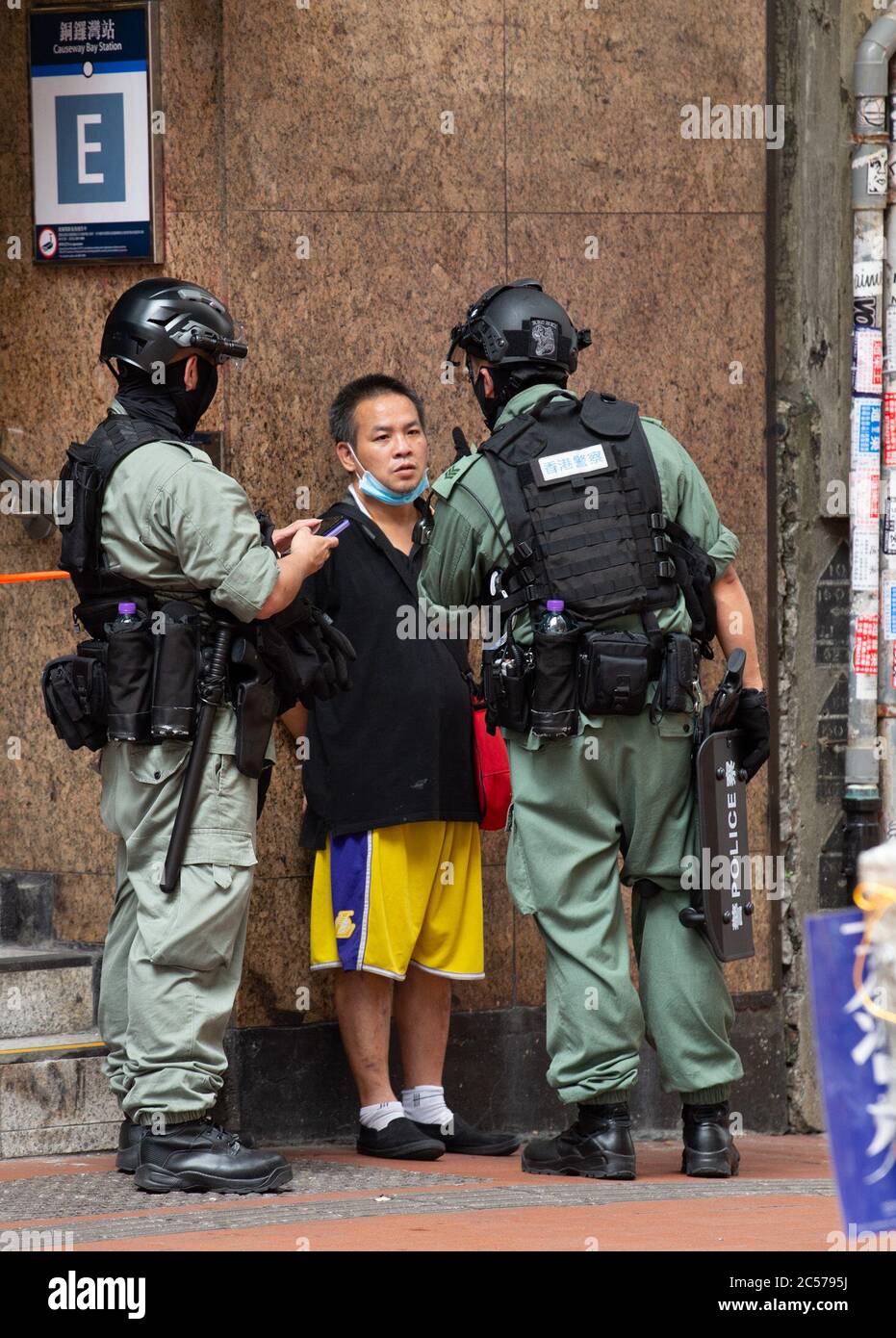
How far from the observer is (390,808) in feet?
17.1

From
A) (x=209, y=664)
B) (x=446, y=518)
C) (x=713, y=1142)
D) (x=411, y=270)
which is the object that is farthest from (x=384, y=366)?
(x=713, y=1142)

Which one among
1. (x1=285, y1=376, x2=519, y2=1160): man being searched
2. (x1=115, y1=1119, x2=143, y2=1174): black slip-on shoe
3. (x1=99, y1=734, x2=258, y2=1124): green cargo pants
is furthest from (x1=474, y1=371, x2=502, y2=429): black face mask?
(x1=115, y1=1119, x2=143, y2=1174): black slip-on shoe

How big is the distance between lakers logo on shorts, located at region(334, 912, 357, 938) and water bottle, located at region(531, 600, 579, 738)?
0.91 metres

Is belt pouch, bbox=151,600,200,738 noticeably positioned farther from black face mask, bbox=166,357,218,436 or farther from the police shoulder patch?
the police shoulder patch

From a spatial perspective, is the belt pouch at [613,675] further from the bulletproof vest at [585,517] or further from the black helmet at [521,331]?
the black helmet at [521,331]

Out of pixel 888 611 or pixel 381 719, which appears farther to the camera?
pixel 888 611

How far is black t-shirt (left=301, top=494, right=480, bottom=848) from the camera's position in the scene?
523 centimetres

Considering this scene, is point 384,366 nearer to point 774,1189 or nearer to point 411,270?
point 411,270

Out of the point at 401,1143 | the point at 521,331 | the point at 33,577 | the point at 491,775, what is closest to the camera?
the point at 521,331

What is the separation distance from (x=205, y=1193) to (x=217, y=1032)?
392 millimetres

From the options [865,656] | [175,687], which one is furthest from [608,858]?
[865,656]

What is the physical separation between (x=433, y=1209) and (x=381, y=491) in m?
2.12

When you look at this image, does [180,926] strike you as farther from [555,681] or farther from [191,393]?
[191,393]

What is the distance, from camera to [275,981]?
5.47 meters
